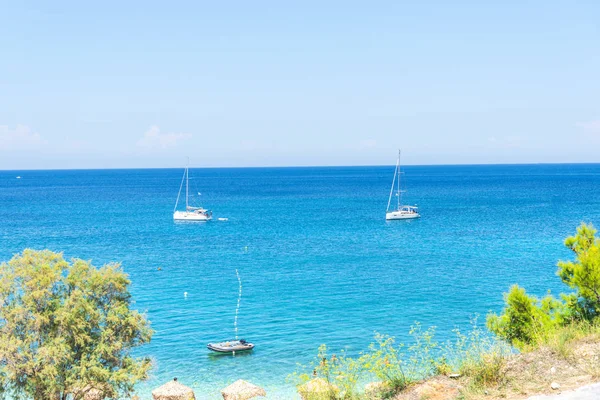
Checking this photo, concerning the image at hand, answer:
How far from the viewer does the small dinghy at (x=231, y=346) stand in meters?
28.2

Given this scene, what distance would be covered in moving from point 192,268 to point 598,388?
1678 inches

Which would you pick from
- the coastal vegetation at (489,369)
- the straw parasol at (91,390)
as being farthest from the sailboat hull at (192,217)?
the coastal vegetation at (489,369)

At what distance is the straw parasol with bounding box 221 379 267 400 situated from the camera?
21844 millimetres

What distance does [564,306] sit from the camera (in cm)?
1670

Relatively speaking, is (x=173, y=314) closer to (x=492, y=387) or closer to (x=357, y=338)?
(x=357, y=338)

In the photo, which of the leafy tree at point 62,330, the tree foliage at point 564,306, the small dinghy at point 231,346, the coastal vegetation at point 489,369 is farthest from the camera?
the small dinghy at point 231,346

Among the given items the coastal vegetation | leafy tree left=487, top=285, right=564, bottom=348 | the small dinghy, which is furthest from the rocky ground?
the small dinghy

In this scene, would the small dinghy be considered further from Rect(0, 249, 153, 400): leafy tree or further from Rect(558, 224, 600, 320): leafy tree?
Rect(558, 224, 600, 320): leafy tree

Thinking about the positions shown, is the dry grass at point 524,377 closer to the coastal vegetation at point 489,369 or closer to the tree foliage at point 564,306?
the coastal vegetation at point 489,369

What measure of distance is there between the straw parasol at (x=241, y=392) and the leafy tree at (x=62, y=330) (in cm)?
480

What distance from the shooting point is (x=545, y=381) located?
1068cm

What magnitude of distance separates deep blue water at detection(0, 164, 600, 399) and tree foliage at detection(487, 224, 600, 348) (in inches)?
464

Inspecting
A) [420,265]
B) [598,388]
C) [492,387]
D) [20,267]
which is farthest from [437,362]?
[420,265]

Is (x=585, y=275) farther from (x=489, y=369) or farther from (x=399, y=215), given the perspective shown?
(x=399, y=215)
